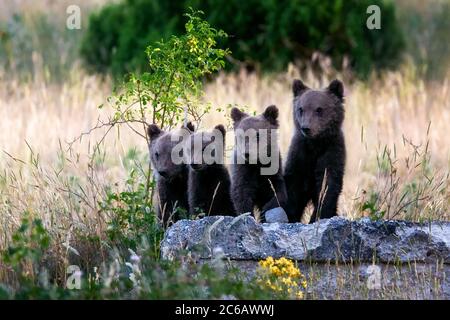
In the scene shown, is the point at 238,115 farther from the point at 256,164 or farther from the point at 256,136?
the point at 256,164

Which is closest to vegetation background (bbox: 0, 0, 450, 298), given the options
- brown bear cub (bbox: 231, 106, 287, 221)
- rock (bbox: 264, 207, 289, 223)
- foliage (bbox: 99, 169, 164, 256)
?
foliage (bbox: 99, 169, 164, 256)

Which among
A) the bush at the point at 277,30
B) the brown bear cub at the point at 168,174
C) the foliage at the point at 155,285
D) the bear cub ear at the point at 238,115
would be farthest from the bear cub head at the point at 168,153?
the bush at the point at 277,30

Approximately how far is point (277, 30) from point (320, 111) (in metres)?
9.00

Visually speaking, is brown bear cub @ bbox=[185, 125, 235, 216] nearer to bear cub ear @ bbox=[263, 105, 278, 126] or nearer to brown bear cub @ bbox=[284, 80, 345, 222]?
bear cub ear @ bbox=[263, 105, 278, 126]

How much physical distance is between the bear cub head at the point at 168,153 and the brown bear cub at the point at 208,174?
12 centimetres

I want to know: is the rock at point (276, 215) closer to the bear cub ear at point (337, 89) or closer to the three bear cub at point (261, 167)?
the three bear cub at point (261, 167)

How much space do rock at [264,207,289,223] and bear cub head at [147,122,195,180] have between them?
33.3 inches

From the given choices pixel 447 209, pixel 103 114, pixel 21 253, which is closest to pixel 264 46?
pixel 103 114

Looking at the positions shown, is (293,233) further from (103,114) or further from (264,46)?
(264,46)

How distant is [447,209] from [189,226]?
2.98m

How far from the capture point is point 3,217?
845cm

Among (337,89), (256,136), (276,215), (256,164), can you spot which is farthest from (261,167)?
(337,89)

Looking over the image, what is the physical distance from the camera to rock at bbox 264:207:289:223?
817 cm

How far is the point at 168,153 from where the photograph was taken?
8312 mm
